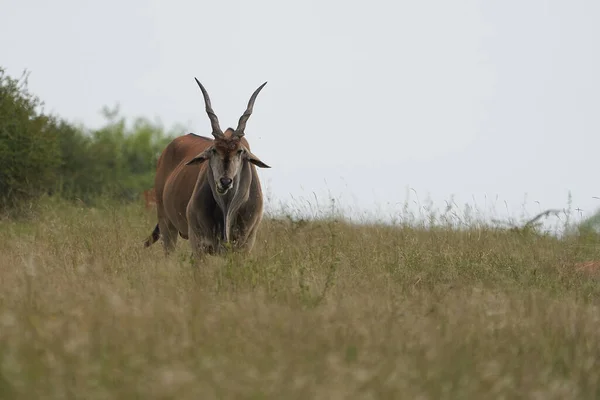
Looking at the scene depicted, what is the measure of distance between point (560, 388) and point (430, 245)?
6301mm

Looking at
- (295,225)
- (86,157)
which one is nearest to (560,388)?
(295,225)

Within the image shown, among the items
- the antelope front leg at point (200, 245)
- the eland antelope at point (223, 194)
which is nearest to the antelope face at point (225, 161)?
the eland antelope at point (223, 194)

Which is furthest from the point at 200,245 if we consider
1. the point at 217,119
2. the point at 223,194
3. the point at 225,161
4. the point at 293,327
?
the point at 293,327

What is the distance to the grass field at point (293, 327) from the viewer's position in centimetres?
425

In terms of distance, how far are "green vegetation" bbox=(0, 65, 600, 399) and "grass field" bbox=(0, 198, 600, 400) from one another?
0.05ft

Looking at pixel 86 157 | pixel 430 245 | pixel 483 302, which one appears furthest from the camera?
pixel 86 157

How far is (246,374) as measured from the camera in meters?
4.22

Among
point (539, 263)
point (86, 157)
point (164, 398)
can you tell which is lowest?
point (164, 398)

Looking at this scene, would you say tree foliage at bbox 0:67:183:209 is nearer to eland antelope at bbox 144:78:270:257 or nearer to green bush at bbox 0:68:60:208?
green bush at bbox 0:68:60:208

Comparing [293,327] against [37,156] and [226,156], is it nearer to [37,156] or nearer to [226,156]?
[226,156]

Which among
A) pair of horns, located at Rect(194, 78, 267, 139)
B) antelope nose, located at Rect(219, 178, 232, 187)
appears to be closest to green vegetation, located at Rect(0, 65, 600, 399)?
antelope nose, located at Rect(219, 178, 232, 187)

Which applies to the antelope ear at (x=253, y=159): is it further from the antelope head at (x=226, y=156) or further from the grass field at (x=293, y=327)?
the grass field at (x=293, y=327)

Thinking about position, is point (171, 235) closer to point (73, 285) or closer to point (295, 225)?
point (295, 225)

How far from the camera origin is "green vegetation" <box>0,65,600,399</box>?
169 inches
